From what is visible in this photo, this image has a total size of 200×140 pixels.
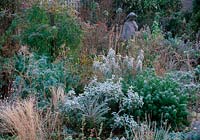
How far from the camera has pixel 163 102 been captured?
5.98 metres

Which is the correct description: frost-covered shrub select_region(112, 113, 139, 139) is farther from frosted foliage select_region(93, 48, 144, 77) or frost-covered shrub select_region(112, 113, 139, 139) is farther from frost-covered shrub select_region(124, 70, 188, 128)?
frosted foliage select_region(93, 48, 144, 77)

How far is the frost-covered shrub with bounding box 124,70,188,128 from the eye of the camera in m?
5.89

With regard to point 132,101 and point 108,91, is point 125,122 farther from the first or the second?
point 108,91

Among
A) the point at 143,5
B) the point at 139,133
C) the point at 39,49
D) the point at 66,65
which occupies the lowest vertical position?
the point at 139,133

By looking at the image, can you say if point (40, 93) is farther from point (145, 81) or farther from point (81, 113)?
point (145, 81)

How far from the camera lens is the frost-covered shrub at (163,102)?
5.89 m

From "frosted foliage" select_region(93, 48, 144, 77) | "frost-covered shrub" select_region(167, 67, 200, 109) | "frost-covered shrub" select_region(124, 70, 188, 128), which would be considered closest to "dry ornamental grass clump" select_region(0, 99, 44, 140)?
"frost-covered shrub" select_region(124, 70, 188, 128)

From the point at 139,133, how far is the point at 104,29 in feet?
16.5

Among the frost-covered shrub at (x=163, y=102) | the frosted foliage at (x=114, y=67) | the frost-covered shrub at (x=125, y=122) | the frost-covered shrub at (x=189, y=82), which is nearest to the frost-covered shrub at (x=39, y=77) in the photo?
the frosted foliage at (x=114, y=67)

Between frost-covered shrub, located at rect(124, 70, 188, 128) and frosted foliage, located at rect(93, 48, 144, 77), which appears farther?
frosted foliage, located at rect(93, 48, 144, 77)

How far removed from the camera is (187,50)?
9312 mm

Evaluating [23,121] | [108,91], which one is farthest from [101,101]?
[23,121]

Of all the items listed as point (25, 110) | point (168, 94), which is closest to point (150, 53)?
point (168, 94)

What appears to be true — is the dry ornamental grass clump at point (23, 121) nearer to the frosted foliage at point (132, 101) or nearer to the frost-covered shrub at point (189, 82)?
the frosted foliage at point (132, 101)
